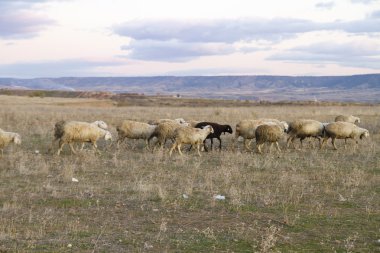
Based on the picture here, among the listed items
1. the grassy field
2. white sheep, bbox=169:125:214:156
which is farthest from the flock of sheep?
the grassy field

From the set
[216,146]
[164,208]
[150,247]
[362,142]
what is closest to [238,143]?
[216,146]

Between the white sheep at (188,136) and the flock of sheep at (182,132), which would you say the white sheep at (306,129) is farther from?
the white sheep at (188,136)

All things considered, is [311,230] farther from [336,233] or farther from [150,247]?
[150,247]

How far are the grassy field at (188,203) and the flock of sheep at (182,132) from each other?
2.24ft

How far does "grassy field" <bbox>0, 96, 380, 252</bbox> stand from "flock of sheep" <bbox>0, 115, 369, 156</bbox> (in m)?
0.68

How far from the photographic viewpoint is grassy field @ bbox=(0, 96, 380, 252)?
27.8 ft

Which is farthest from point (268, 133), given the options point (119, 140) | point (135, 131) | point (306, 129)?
point (119, 140)

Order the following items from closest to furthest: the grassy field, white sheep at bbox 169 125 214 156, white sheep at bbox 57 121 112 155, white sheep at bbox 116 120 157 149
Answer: the grassy field → white sheep at bbox 57 121 112 155 → white sheep at bbox 169 125 214 156 → white sheep at bbox 116 120 157 149

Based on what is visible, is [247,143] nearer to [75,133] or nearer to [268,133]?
[268,133]

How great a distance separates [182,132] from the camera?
61.6 feet

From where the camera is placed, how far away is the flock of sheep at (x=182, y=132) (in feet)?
59.0

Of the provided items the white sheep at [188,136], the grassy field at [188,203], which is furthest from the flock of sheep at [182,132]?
the grassy field at [188,203]

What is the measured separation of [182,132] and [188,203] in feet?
25.7

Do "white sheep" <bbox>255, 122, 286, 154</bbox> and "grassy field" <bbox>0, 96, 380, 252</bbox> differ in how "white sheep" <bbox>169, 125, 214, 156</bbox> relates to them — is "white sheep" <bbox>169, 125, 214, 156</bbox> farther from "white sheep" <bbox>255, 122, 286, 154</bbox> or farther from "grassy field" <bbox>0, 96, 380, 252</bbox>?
"white sheep" <bbox>255, 122, 286, 154</bbox>
